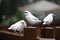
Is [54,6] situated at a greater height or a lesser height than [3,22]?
greater

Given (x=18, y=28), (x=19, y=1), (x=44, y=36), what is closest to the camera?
(x=44, y=36)

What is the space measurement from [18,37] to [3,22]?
71.2 inches

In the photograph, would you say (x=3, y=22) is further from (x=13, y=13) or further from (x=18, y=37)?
(x=18, y=37)

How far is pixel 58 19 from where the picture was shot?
3.04 metres

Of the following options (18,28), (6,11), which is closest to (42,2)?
(6,11)

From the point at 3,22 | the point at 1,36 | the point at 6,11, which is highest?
the point at 6,11

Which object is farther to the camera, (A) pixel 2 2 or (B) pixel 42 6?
(A) pixel 2 2

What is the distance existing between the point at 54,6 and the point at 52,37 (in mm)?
1952

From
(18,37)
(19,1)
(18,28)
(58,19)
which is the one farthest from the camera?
(19,1)

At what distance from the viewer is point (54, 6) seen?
3.12m

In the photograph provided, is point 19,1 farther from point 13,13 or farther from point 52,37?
point 52,37

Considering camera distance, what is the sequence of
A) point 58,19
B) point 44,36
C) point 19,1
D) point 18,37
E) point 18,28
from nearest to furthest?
point 44,36 → point 18,37 → point 18,28 → point 58,19 → point 19,1

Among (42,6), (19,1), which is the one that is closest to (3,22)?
(19,1)

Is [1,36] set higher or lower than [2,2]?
lower
